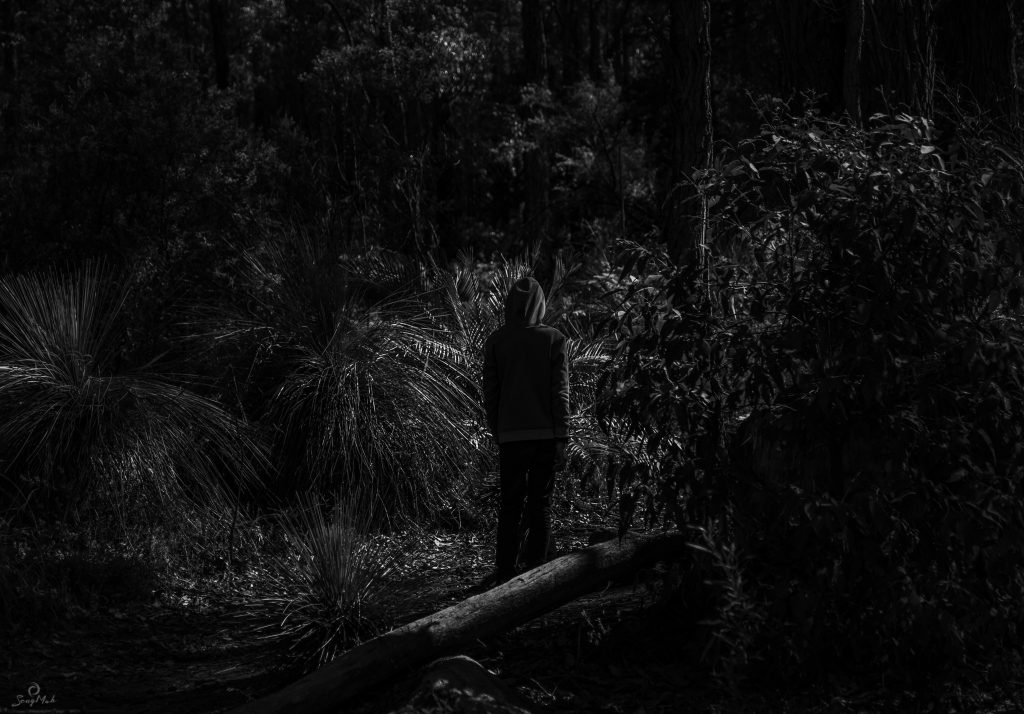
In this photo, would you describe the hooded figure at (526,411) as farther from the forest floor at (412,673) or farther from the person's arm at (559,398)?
the forest floor at (412,673)

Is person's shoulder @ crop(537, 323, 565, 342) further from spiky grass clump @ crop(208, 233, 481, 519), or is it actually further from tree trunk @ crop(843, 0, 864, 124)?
tree trunk @ crop(843, 0, 864, 124)

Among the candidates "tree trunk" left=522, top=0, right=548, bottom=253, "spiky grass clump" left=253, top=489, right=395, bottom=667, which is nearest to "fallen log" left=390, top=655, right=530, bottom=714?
"spiky grass clump" left=253, top=489, right=395, bottom=667

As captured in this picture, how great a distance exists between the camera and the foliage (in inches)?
171

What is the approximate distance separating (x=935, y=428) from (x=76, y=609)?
478 centimetres

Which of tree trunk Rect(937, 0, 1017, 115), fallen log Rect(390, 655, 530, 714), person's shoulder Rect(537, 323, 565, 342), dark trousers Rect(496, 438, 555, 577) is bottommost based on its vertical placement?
fallen log Rect(390, 655, 530, 714)

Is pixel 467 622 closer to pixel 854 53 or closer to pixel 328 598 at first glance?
pixel 328 598

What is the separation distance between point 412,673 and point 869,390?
2.32 meters

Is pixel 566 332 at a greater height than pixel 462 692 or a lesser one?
greater

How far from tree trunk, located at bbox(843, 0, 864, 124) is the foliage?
2.70 m

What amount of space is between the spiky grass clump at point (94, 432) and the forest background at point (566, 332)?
25mm

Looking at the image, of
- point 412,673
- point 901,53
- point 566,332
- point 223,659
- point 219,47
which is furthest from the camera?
point 219,47

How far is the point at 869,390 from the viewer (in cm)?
429

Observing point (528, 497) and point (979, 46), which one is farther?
point (979, 46)

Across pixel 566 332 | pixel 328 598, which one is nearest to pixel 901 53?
pixel 566 332
